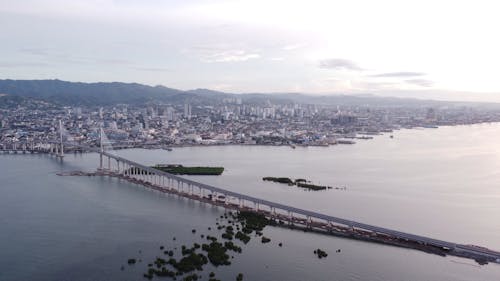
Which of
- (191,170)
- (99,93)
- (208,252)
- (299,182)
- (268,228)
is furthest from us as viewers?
(99,93)

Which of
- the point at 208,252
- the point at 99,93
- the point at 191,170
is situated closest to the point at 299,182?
the point at 191,170

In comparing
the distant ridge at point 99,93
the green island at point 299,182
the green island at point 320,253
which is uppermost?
the distant ridge at point 99,93

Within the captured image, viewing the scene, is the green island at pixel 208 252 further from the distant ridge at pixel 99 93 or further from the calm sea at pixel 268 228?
the distant ridge at pixel 99 93

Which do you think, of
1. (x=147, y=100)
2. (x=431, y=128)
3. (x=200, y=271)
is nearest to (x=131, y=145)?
(x=200, y=271)

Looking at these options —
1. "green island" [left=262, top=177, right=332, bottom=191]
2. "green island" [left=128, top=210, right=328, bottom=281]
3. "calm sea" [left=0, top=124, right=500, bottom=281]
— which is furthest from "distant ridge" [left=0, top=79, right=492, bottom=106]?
"green island" [left=128, top=210, right=328, bottom=281]

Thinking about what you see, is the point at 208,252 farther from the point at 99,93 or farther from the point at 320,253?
the point at 99,93

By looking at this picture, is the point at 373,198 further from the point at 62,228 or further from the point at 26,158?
the point at 26,158

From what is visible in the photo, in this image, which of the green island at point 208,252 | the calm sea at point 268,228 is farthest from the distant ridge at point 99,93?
the green island at point 208,252

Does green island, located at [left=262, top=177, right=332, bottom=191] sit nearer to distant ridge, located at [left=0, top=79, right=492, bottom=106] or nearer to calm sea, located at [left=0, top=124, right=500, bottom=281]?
calm sea, located at [left=0, top=124, right=500, bottom=281]
